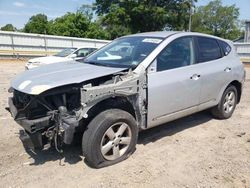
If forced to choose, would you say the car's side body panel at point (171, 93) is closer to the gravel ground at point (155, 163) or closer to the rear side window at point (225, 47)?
the gravel ground at point (155, 163)

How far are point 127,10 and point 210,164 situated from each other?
35.2m

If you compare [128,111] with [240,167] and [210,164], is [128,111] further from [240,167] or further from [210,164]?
[240,167]

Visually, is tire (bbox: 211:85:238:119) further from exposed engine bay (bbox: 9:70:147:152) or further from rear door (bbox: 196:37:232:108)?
exposed engine bay (bbox: 9:70:147:152)

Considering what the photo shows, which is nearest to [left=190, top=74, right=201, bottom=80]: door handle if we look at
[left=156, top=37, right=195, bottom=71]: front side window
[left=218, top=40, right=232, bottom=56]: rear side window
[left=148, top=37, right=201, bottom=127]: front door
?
[left=148, top=37, right=201, bottom=127]: front door

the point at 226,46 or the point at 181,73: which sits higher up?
the point at 226,46

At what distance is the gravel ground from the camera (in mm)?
3260

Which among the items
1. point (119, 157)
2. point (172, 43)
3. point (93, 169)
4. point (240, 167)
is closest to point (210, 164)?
point (240, 167)

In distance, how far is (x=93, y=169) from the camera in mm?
3529

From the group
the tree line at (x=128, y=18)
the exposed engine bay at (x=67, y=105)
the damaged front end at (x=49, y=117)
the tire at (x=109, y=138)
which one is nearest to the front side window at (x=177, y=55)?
the exposed engine bay at (x=67, y=105)

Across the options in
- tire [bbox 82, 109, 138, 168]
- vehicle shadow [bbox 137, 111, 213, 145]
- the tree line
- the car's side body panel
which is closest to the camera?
tire [bbox 82, 109, 138, 168]

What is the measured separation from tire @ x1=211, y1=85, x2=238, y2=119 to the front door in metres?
0.92

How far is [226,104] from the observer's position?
550cm

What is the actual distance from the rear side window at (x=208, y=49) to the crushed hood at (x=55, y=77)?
1.74m

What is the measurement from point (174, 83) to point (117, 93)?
105 cm
